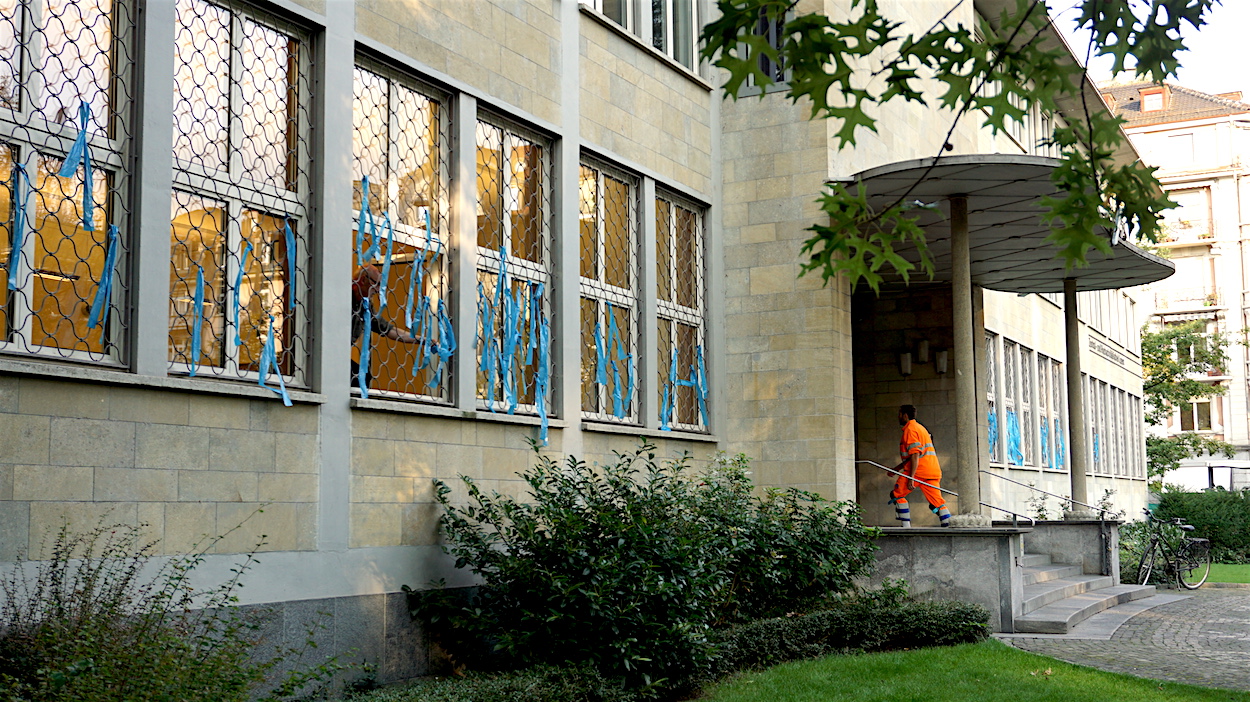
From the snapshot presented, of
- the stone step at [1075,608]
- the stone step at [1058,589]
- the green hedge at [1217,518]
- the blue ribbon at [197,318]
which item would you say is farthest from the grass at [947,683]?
the green hedge at [1217,518]

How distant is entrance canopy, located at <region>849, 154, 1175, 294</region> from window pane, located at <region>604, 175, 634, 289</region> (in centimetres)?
265

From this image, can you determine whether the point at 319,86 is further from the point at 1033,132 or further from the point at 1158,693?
the point at 1033,132

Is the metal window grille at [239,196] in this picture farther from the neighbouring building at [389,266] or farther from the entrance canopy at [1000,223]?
the entrance canopy at [1000,223]

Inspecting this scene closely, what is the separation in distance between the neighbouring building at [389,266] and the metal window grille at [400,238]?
3cm

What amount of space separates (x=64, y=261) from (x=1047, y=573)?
545 inches

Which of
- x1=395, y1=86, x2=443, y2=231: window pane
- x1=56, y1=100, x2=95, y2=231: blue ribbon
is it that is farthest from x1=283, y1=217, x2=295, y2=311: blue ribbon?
x1=56, y1=100, x2=95, y2=231: blue ribbon

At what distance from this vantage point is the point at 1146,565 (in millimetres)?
20547

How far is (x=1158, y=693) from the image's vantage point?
9883mm

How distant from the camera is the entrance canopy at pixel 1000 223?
44.9ft

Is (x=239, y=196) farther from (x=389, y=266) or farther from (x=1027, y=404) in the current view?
(x=1027, y=404)

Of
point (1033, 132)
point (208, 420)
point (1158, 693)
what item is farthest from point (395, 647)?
point (1033, 132)

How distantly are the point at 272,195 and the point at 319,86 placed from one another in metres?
0.99

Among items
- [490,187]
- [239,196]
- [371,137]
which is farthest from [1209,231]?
[239,196]

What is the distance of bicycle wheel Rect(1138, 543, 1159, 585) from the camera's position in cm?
2038
